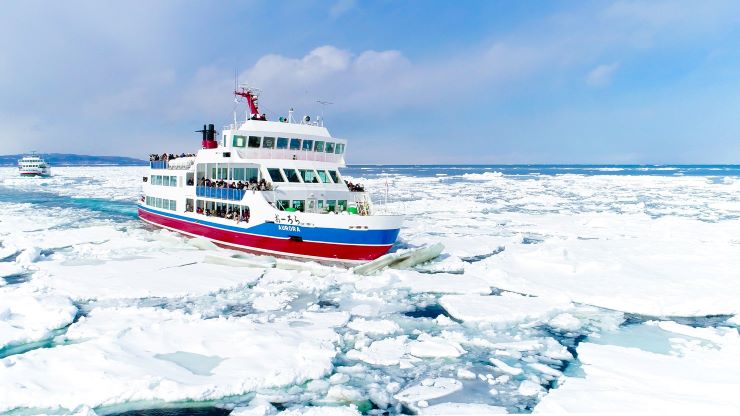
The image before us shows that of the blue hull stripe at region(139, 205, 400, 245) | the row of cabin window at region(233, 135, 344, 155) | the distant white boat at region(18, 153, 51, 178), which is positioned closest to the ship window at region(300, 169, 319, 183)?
the row of cabin window at region(233, 135, 344, 155)

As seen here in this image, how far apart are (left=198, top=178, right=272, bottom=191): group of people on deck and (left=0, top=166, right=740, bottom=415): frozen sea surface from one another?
122 inches

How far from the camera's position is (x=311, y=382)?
919cm

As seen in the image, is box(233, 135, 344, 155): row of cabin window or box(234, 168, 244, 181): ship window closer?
box(233, 135, 344, 155): row of cabin window

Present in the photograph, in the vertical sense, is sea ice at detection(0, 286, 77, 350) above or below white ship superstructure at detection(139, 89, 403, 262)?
below

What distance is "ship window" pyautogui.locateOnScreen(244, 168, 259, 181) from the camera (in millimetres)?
22000

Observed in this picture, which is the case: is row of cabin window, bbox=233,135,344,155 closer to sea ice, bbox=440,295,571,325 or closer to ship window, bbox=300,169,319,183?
ship window, bbox=300,169,319,183

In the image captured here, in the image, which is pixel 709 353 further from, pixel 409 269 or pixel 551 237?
pixel 551 237

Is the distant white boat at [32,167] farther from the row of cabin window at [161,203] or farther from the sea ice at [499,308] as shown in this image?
the sea ice at [499,308]

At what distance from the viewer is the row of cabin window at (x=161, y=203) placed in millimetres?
26962

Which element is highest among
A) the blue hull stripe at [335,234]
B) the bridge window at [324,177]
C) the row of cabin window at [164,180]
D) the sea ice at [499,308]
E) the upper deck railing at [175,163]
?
the upper deck railing at [175,163]

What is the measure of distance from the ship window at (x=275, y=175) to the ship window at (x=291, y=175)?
1.04 feet

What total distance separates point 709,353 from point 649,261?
1017 cm

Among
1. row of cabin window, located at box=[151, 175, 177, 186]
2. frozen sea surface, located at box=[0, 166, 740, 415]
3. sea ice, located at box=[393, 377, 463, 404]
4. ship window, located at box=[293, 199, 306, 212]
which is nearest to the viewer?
frozen sea surface, located at box=[0, 166, 740, 415]

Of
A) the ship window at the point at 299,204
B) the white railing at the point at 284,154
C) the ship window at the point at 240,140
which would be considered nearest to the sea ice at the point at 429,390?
the ship window at the point at 299,204
